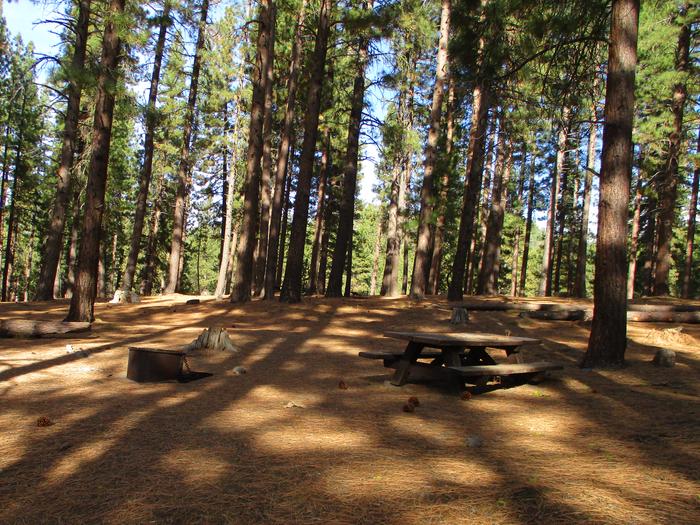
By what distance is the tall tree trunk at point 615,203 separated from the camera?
7.25 meters

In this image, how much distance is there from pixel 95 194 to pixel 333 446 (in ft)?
31.2

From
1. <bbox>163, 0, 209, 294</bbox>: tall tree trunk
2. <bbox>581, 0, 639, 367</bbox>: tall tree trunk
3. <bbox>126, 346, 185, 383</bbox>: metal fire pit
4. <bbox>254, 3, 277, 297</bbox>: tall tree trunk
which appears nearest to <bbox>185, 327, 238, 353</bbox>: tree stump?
<bbox>126, 346, 185, 383</bbox>: metal fire pit

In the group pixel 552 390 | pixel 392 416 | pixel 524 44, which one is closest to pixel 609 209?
pixel 552 390

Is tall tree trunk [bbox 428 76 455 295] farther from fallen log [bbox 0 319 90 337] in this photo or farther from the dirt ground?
fallen log [bbox 0 319 90 337]

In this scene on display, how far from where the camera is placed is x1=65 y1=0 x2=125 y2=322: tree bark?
431 inches

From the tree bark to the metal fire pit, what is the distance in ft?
17.4

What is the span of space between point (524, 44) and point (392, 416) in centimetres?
802

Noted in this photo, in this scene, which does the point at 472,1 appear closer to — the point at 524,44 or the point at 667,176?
the point at 524,44

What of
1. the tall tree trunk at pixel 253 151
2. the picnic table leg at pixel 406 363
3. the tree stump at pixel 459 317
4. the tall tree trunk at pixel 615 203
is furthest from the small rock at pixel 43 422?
the tall tree trunk at pixel 253 151

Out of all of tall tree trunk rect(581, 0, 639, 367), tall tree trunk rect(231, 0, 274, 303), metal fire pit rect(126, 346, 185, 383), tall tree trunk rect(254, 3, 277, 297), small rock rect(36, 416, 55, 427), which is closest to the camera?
small rock rect(36, 416, 55, 427)

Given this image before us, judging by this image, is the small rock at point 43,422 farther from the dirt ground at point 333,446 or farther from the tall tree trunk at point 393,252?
the tall tree trunk at point 393,252

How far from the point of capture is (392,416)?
5086 mm

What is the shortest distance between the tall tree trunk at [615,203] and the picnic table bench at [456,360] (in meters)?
1.25

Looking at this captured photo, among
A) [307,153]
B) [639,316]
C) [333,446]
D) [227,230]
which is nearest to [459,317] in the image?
[639,316]
